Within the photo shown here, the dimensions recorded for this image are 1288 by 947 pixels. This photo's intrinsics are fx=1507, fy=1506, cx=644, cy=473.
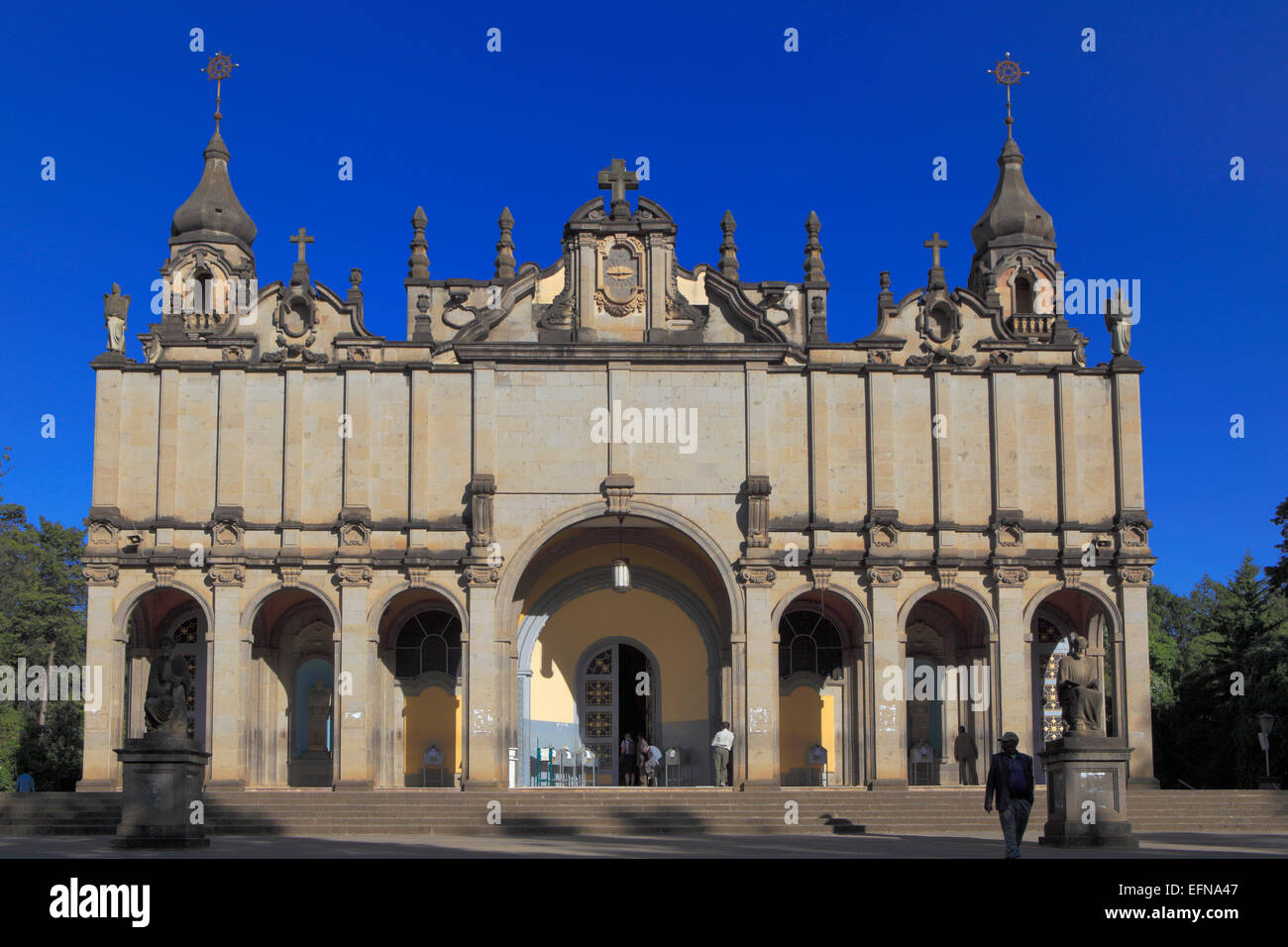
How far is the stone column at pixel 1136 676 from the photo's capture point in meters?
34.4

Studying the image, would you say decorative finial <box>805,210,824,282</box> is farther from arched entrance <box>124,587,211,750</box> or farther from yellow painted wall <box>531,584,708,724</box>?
arched entrance <box>124,587,211,750</box>

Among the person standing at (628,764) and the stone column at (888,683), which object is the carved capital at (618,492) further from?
the person standing at (628,764)

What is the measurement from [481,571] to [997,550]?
1218 cm

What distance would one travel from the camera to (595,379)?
1419 inches

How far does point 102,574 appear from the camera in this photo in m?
35.0

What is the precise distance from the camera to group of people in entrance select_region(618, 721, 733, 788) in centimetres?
3438

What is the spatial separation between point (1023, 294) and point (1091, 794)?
20.4 metres

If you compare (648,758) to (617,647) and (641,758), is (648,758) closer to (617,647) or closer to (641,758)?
(641,758)

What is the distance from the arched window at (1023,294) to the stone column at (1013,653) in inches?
314

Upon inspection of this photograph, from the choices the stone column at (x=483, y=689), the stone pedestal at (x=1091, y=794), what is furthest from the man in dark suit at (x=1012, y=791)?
the stone column at (x=483, y=689)

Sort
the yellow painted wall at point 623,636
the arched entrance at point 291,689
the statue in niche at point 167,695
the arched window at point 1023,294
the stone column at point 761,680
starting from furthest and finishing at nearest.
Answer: the arched window at point 1023,294 → the yellow painted wall at point 623,636 → the arched entrance at point 291,689 → the stone column at point 761,680 → the statue in niche at point 167,695

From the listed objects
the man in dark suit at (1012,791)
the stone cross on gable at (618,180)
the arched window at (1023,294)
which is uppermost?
the stone cross on gable at (618,180)

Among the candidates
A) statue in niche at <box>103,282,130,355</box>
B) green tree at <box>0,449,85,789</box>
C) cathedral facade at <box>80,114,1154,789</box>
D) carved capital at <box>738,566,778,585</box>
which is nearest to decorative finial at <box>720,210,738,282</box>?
cathedral facade at <box>80,114,1154,789</box>
